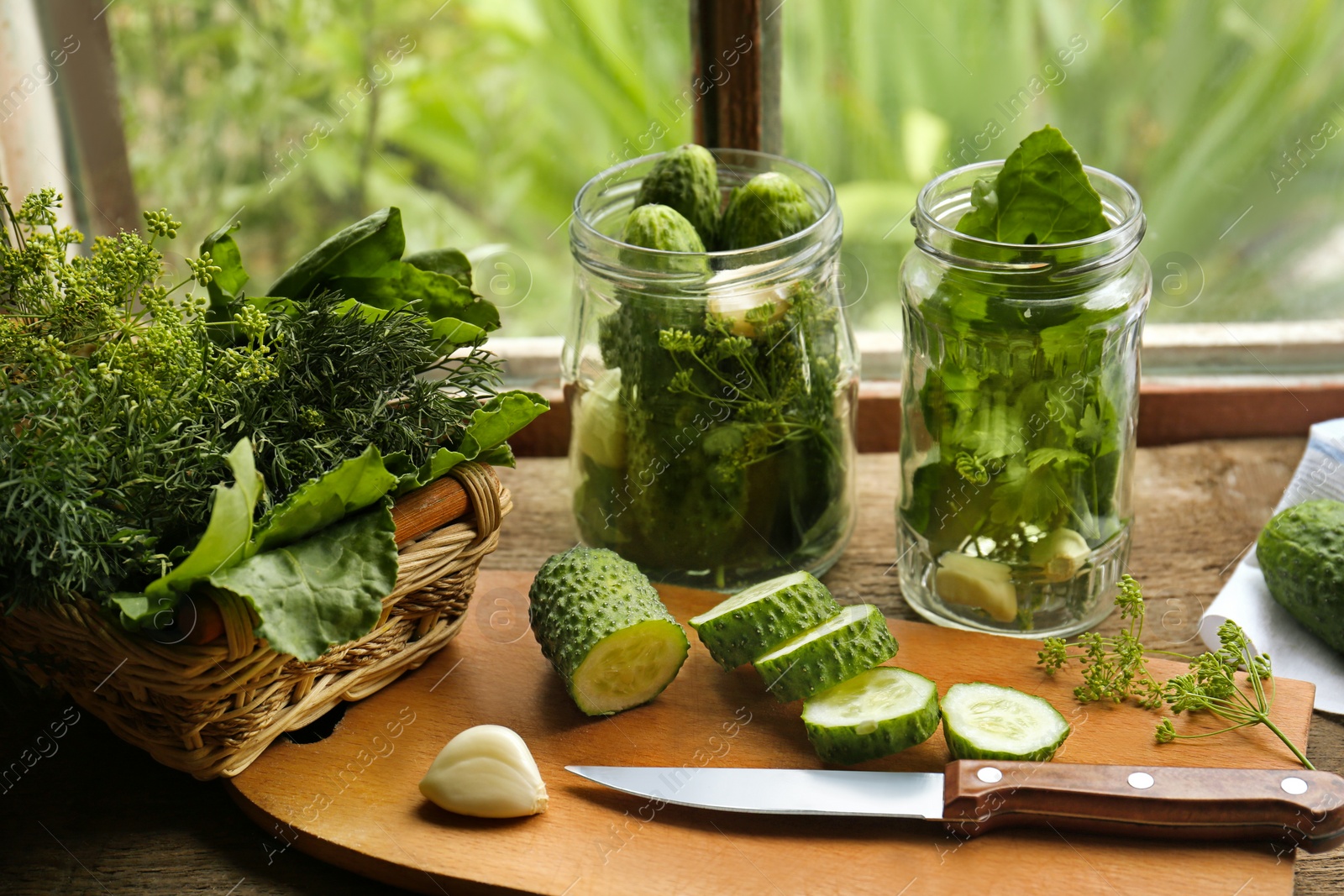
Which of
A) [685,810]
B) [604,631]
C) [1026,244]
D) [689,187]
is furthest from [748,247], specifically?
[685,810]

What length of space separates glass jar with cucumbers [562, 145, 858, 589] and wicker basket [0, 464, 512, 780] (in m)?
0.16

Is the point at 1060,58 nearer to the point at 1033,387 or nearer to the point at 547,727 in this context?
the point at 1033,387

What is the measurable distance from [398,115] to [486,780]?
0.99 m

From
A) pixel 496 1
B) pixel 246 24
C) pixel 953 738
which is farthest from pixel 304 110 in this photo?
pixel 953 738

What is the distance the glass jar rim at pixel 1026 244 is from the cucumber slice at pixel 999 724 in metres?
0.37

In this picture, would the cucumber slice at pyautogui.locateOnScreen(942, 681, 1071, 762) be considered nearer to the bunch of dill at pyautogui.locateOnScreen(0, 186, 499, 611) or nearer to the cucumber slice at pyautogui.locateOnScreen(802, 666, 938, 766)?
the cucumber slice at pyautogui.locateOnScreen(802, 666, 938, 766)

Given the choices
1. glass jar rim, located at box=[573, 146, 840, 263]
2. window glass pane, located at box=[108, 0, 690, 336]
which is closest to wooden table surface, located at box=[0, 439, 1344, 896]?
glass jar rim, located at box=[573, 146, 840, 263]

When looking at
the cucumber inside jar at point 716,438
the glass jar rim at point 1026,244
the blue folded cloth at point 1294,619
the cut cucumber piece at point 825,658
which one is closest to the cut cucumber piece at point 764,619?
the cut cucumber piece at point 825,658

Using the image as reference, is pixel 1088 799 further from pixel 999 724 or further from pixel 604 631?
pixel 604 631

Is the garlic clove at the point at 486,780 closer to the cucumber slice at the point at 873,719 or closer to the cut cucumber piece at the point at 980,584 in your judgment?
the cucumber slice at the point at 873,719

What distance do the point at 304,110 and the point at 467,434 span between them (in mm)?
761

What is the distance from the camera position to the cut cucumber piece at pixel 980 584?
114cm

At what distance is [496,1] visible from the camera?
1.50 meters

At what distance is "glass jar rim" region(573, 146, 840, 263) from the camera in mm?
1077
